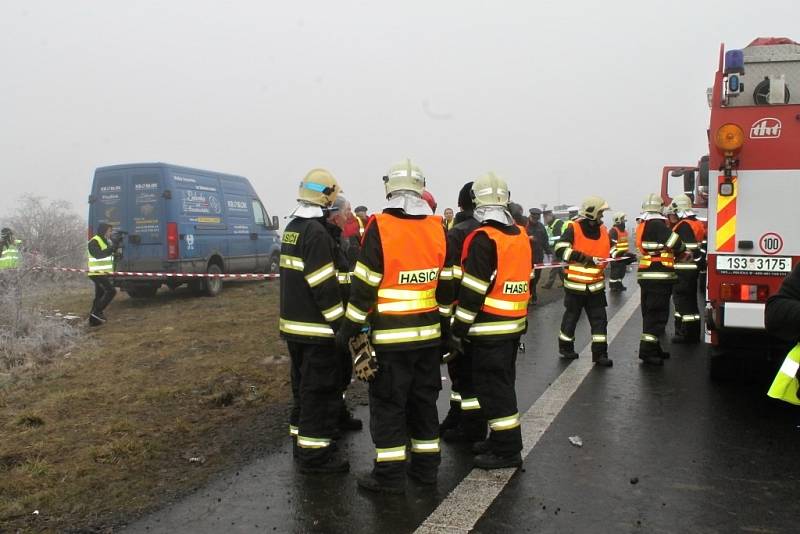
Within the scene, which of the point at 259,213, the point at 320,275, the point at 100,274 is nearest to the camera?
the point at 320,275

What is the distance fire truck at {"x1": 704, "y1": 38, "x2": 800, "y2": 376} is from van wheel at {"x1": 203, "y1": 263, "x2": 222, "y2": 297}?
991 cm

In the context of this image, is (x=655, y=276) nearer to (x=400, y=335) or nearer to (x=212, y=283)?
(x=400, y=335)

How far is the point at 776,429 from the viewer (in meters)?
4.97

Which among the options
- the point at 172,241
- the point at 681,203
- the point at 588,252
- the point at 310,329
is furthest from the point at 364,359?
the point at 172,241

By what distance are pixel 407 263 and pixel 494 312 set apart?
31.0 inches

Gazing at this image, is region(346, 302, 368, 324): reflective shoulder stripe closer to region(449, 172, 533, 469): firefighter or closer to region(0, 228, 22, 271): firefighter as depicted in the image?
region(449, 172, 533, 469): firefighter

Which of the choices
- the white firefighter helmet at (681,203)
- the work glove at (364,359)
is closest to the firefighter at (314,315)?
the work glove at (364,359)

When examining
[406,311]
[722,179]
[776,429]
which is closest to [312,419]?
[406,311]

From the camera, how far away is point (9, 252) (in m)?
10.7

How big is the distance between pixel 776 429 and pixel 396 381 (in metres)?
3.12

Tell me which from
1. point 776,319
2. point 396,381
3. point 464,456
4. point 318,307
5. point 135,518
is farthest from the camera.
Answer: point 464,456

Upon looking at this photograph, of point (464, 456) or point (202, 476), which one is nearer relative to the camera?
point (202, 476)

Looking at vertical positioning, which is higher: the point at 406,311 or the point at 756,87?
the point at 756,87

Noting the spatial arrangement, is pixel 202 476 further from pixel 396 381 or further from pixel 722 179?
pixel 722 179
